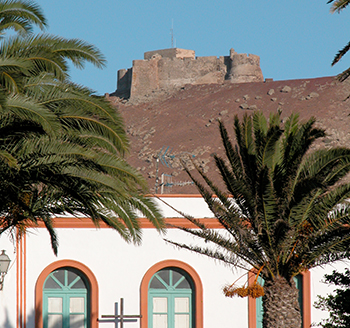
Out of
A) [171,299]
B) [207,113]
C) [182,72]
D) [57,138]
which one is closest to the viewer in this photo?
[57,138]

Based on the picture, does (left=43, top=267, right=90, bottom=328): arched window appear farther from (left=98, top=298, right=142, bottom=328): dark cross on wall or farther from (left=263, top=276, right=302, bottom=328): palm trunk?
(left=263, top=276, right=302, bottom=328): palm trunk

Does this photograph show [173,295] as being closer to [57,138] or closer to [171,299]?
[171,299]

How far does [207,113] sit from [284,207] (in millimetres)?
60034

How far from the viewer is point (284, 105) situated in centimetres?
7006

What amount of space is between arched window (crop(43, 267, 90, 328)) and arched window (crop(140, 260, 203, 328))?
1.63 meters

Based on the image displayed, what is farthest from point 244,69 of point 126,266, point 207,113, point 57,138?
point 57,138

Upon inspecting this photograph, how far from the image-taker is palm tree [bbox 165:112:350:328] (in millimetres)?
10836

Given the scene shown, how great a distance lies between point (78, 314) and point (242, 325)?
414 cm

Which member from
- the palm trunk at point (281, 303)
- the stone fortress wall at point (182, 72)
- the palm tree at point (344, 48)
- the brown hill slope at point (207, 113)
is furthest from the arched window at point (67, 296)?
the stone fortress wall at point (182, 72)

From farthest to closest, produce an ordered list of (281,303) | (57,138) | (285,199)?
(281,303)
(285,199)
(57,138)

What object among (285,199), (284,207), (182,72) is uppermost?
(182,72)

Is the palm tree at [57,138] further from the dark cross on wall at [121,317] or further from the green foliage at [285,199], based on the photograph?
the dark cross on wall at [121,317]

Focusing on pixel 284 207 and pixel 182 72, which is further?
pixel 182 72

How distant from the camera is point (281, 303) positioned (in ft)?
36.9
